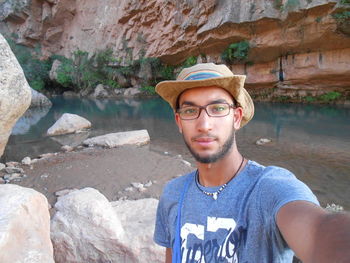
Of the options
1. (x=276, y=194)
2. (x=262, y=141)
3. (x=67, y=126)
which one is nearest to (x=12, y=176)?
(x=67, y=126)

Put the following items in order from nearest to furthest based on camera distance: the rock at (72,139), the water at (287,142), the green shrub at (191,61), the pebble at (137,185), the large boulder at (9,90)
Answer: the large boulder at (9,90)
the pebble at (137,185)
the water at (287,142)
the rock at (72,139)
the green shrub at (191,61)

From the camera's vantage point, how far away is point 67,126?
10.0m

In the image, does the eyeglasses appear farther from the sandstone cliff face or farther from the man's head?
the sandstone cliff face

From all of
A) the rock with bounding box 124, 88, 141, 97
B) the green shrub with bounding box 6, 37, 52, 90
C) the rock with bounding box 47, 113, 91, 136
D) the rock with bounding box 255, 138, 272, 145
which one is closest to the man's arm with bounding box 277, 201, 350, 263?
the rock with bounding box 255, 138, 272, 145

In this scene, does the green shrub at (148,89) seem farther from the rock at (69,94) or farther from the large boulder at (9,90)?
the large boulder at (9,90)

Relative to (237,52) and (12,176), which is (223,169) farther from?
(237,52)

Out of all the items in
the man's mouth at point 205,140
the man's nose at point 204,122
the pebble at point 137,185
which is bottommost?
the pebble at point 137,185

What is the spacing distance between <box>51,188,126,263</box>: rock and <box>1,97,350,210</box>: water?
332 cm

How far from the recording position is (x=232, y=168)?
108 cm

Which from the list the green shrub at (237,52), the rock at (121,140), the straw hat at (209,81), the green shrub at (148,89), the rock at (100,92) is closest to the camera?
the straw hat at (209,81)

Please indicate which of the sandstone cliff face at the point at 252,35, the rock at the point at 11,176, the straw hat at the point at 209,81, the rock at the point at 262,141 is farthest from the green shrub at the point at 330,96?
the straw hat at the point at 209,81

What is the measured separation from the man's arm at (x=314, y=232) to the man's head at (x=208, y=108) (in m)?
0.37

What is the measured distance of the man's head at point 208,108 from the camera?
1071 mm

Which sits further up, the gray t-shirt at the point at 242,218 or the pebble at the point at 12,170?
the gray t-shirt at the point at 242,218
